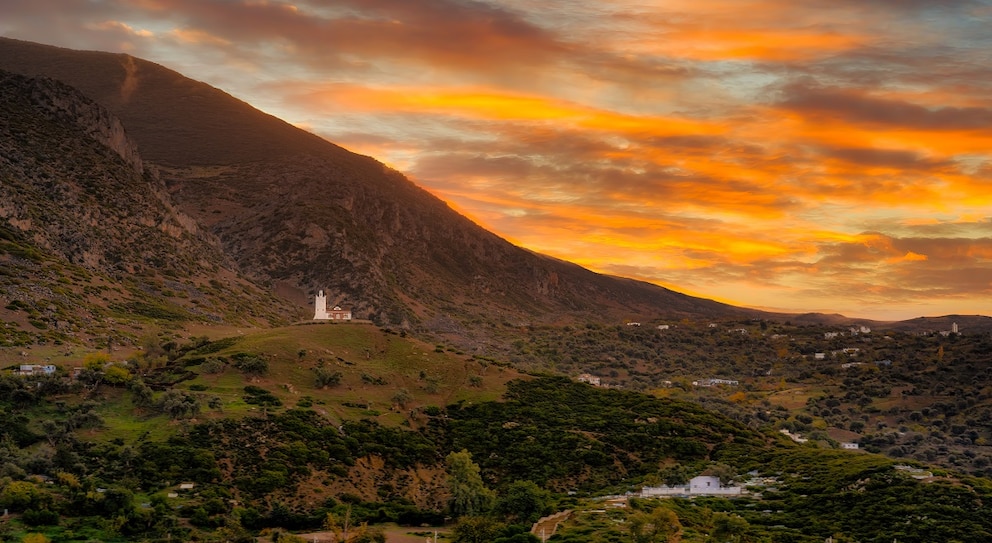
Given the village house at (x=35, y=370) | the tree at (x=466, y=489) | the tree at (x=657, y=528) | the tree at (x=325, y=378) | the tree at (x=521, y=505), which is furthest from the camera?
the tree at (x=325, y=378)

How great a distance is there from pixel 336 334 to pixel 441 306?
85440 mm

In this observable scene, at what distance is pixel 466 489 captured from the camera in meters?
59.6

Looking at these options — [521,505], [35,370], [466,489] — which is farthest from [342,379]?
[521,505]

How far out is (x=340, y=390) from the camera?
77.2 metres

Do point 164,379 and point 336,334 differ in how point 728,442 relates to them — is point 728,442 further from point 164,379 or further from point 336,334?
point 164,379

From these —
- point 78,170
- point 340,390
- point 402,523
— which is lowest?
point 402,523

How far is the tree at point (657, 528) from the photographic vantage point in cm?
4272

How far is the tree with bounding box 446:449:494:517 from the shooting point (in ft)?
192

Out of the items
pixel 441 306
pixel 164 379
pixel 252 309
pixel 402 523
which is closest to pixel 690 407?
pixel 402 523

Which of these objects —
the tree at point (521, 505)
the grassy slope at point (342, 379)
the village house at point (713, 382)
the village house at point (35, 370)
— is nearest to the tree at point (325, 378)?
the grassy slope at point (342, 379)

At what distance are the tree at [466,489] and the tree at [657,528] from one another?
1603 centimetres

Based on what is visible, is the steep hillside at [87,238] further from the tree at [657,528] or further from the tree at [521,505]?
the tree at [657,528]

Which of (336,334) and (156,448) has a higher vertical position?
(336,334)

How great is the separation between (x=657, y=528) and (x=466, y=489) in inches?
762
